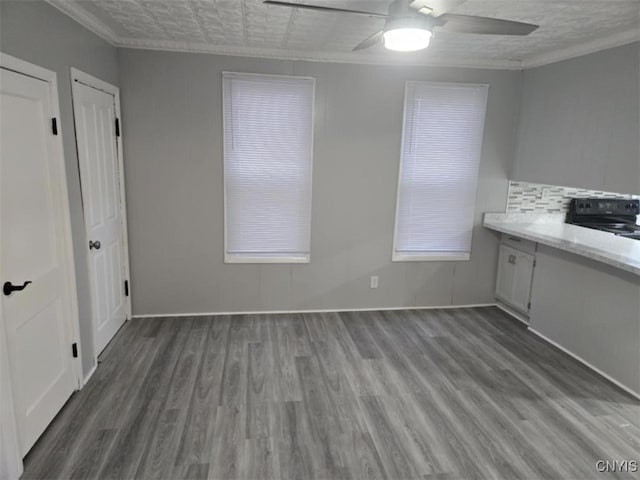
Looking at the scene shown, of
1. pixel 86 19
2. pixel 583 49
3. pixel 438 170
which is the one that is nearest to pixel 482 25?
pixel 583 49

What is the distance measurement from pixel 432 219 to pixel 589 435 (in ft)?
7.68

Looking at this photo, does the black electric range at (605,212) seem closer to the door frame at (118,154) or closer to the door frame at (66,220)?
the door frame at (118,154)

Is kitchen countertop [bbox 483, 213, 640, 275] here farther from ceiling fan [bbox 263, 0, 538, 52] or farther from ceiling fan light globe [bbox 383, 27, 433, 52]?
ceiling fan light globe [bbox 383, 27, 433, 52]

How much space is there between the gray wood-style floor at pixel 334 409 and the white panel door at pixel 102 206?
35 centimetres

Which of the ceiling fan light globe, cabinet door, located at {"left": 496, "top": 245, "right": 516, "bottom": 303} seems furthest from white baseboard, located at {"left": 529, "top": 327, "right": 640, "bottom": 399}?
the ceiling fan light globe

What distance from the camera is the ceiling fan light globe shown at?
6.70 feet

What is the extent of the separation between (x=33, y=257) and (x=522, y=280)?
4.06 metres

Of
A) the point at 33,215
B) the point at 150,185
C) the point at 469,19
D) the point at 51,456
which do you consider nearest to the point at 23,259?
the point at 33,215

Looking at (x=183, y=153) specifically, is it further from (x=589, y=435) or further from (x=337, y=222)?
(x=589, y=435)

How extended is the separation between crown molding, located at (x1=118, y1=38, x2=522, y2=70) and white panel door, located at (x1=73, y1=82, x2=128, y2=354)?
622 mm

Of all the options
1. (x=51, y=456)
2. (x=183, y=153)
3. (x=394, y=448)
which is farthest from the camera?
(x=183, y=153)

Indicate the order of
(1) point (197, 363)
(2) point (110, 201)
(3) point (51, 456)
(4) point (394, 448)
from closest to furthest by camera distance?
(3) point (51, 456), (4) point (394, 448), (1) point (197, 363), (2) point (110, 201)

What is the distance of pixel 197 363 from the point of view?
3.21 m

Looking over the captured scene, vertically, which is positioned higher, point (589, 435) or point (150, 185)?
point (150, 185)
